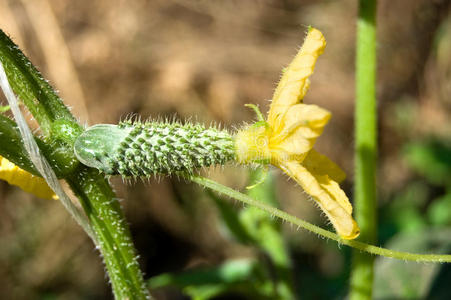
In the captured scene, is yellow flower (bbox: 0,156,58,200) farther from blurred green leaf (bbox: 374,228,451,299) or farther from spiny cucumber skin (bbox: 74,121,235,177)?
blurred green leaf (bbox: 374,228,451,299)

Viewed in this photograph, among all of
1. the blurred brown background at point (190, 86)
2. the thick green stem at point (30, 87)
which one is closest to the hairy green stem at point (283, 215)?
the thick green stem at point (30, 87)

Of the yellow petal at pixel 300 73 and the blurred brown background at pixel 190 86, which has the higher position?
the blurred brown background at pixel 190 86

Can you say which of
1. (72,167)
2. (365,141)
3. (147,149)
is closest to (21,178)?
(72,167)

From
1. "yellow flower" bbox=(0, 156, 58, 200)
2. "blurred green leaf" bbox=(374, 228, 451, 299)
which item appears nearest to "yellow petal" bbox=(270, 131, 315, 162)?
"yellow flower" bbox=(0, 156, 58, 200)

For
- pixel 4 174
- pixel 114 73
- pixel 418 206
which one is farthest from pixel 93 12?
pixel 4 174

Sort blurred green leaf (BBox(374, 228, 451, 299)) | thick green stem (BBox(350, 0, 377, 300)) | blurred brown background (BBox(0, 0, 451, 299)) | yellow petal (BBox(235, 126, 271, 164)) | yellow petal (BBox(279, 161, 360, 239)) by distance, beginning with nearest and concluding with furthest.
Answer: yellow petal (BBox(279, 161, 360, 239)) < yellow petal (BBox(235, 126, 271, 164)) < thick green stem (BBox(350, 0, 377, 300)) < blurred green leaf (BBox(374, 228, 451, 299)) < blurred brown background (BBox(0, 0, 451, 299))

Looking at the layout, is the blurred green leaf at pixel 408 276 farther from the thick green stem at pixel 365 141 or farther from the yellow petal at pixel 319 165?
the yellow petal at pixel 319 165

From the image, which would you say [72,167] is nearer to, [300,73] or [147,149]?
[147,149]
